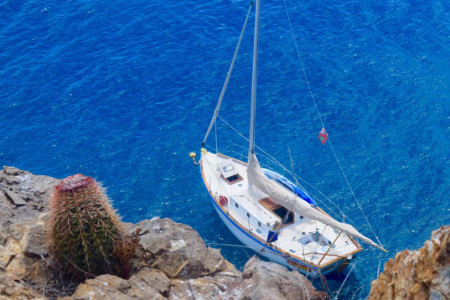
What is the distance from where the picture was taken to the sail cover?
21328mm

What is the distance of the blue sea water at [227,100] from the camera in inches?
1047

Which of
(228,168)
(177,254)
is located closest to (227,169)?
(228,168)

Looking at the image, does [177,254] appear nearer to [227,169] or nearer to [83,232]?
[83,232]

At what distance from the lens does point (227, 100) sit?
3269 centimetres

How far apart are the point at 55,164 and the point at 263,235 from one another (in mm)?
13999

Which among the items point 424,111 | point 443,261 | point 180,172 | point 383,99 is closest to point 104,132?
point 180,172

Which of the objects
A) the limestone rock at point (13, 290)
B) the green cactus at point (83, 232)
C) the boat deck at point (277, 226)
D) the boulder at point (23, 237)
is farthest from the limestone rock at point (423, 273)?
the boat deck at point (277, 226)

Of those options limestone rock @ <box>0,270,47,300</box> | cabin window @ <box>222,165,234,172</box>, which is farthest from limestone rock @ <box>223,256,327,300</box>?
cabin window @ <box>222,165,234,172</box>

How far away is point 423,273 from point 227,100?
→ 25.2 m

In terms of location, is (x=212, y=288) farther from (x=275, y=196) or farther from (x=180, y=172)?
(x=180, y=172)

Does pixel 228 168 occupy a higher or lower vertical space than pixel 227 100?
lower

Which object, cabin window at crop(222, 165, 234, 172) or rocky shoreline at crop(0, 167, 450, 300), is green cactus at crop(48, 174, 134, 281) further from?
cabin window at crop(222, 165, 234, 172)

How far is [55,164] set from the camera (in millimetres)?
28953

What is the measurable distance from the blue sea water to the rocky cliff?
8982 mm
